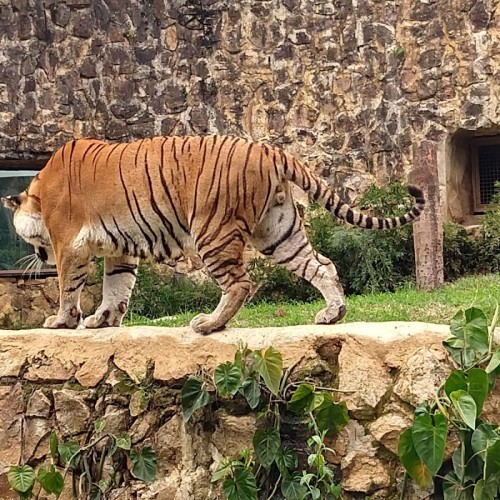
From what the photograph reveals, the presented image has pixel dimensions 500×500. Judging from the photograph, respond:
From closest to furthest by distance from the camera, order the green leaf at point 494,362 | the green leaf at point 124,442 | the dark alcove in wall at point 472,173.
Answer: the green leaf at point 494,362 → the green leaf at point 124,442 → the dark alcove in wall at point 472,173

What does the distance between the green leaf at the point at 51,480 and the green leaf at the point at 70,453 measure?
10 centimetres

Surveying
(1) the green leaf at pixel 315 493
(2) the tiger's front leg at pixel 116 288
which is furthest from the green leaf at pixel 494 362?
(2) the tiger's front leg at pixel 116 288

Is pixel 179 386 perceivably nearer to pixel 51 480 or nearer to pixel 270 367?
pixel 270 367

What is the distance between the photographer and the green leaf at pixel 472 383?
402 cm

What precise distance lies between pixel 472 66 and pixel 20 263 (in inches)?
247

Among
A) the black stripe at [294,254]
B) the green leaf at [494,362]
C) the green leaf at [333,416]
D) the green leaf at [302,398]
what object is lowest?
the green leaf at [333,416]

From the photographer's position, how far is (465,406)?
3951 mm

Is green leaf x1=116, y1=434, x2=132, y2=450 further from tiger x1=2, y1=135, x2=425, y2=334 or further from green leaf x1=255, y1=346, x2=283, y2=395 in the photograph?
green leaf x1=255, y1=346, x2=283, y2=395

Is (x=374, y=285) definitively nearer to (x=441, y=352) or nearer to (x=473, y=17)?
(x=473, y=17)

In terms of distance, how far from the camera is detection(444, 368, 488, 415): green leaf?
4.02m

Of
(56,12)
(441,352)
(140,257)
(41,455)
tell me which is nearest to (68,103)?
(56,12)

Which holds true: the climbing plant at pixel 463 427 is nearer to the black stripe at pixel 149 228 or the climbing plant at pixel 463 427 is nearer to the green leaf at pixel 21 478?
the black stripe at pixel 149 228

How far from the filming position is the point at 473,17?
1011cm

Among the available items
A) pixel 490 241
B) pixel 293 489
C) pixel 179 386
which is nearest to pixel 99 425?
pixel 179 386
